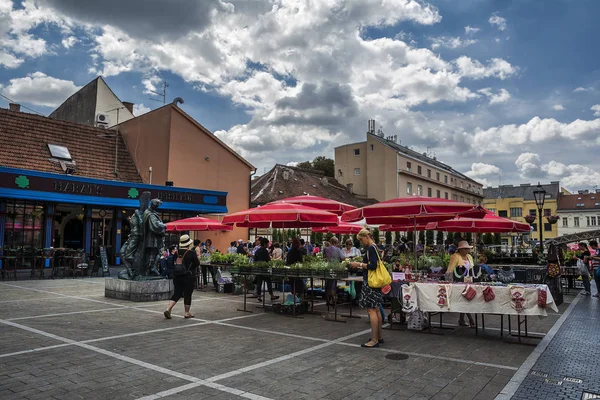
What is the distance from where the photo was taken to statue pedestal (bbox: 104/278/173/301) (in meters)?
12.2

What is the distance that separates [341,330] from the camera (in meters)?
8.61

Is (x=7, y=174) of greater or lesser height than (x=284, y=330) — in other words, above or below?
above

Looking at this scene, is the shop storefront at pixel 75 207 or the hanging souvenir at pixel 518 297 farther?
the shop storefront at pixel 75 207

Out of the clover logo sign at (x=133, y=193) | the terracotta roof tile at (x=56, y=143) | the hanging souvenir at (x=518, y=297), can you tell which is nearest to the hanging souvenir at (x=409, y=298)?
the hanging souvenir at (x=518, y=297)

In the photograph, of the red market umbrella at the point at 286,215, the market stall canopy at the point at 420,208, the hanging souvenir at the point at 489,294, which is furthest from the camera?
the red market umbrella at the point at 286,215

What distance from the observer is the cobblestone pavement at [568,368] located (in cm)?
505

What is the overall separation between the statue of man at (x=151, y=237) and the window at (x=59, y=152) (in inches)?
532

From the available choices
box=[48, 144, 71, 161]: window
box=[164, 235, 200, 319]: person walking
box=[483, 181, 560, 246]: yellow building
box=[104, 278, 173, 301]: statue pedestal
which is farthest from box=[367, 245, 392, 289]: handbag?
box=[483, 181, 560, 246]: yellow building

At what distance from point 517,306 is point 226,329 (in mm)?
5310

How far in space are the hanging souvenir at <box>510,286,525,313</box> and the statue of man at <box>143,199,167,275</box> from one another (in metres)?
9.25

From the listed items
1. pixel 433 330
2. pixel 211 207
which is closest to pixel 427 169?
pixel 211 207

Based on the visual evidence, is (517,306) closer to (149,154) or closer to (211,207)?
(211,207)

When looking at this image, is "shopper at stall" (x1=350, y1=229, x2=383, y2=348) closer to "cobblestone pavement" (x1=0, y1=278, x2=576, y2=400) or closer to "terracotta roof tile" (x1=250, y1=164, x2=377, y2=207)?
"cobblestone pavement" (x1=0, y1=278, x2=576, y2=400)

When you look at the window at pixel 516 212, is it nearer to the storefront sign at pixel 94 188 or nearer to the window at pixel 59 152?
the storefront sign at pixel 94 188
